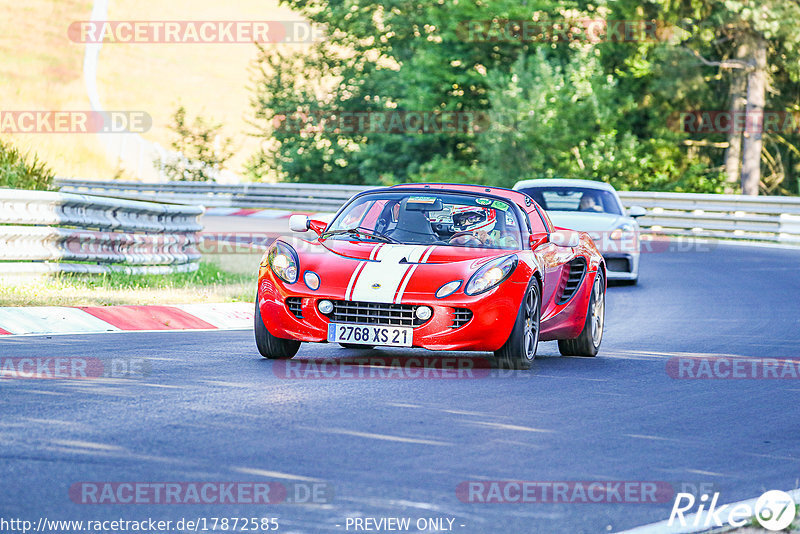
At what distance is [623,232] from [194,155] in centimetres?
2615

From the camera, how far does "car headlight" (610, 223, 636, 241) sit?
681 inches

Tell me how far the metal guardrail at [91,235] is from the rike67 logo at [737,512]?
860cm

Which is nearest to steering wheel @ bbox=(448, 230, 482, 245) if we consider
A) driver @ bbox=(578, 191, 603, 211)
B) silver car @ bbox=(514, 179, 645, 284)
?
silver car @ bbox=(514, 179, 645, 284)

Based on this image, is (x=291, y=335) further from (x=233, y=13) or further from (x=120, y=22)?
(x=233, y=13)

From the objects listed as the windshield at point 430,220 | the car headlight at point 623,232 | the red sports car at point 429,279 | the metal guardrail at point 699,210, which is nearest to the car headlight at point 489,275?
the red sports car at point 429,279

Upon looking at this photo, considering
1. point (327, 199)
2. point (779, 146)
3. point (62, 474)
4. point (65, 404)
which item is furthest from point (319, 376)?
point (779, 146)

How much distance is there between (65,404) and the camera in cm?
718

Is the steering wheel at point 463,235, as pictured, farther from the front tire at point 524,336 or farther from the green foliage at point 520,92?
the green foliage at point 520,92

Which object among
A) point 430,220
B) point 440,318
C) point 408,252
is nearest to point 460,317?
point 440,318

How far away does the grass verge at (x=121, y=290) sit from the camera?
482 inches

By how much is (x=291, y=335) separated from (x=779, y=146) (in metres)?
31.5

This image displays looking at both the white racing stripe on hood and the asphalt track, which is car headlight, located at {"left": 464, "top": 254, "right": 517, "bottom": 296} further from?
the asphalt track

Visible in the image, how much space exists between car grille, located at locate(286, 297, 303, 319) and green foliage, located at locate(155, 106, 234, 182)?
32328mm

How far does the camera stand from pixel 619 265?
58.0ft
